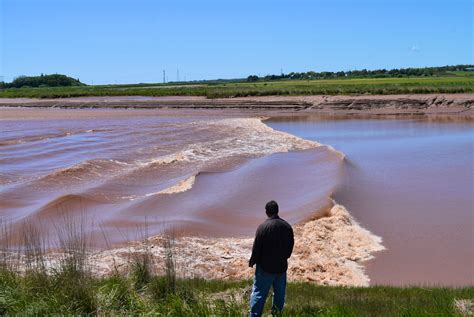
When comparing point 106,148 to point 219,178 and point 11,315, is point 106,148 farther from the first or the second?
point 11,315

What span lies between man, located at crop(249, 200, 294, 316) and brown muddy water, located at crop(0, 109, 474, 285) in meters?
4.71

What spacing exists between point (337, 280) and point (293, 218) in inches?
181

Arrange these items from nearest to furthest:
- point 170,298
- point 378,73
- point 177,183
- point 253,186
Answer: point 170,298, point 253,186, point 177,183, point 378,73

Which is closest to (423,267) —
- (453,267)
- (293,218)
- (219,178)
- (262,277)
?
(453,267)

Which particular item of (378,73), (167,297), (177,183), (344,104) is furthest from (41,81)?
(167,297)

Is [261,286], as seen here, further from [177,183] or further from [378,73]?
[378,73]

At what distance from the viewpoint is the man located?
7.28 meters

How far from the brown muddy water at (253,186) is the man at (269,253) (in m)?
4.71

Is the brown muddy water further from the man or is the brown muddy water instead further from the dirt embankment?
the dirt embankment

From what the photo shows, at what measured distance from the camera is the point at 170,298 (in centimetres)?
822

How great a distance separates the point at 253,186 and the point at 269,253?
1322cm

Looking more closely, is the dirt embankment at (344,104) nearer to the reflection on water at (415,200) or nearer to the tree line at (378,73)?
the reflection on water at (415,200)

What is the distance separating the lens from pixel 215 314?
24.9 feet

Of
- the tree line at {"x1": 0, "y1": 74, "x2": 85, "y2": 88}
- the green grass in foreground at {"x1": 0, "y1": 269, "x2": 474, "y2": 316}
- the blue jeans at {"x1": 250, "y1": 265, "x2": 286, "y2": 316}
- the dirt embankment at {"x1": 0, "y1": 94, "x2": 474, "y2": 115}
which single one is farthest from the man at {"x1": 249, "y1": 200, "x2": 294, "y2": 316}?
the tree line at {"x1": 0, "y1": 74, "x2": 85, "y2": 88}
